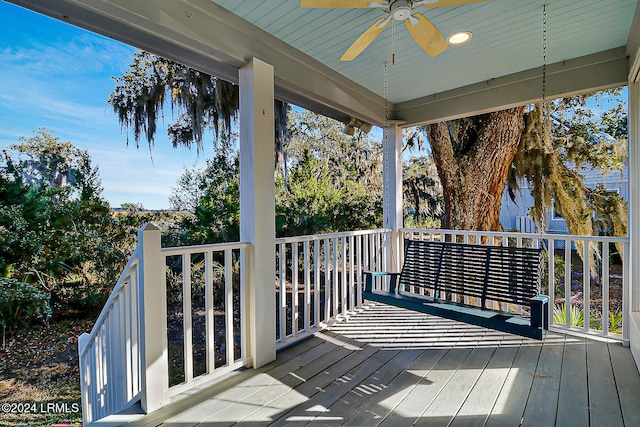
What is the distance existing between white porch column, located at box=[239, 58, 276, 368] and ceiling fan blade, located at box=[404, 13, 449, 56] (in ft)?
3.66

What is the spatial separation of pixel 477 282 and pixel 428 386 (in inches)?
43.0

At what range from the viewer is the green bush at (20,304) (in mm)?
4457

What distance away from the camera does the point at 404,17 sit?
1.97 metres

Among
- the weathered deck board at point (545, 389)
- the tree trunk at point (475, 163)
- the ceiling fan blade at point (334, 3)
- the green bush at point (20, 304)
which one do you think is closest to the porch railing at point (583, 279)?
the weathered deck board at point (545, 389)

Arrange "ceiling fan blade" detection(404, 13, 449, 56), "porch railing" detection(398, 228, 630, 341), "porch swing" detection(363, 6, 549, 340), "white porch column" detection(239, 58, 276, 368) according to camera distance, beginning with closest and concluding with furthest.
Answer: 1. "ceiling fan blade" detection(404, 13, 449, 56)
2. "porch swing" detection(363, 6, 549, 340)
3. "white porch column" detection(239, 58, 276, 368)
4. "porch railing" detection(398, 228, 630, 341)

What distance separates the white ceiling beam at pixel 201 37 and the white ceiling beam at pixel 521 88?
4.49ft

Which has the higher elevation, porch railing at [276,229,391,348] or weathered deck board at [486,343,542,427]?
porch railing at [276,229,391,348]

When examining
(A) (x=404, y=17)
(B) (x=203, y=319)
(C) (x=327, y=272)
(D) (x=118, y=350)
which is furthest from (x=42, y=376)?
(A) (x=404, y=17)

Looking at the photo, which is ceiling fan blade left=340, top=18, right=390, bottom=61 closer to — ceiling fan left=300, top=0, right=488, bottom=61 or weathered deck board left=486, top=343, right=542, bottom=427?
ceiling fan left=300, top=0, right=488, bottom=61

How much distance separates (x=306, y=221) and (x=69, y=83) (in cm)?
504

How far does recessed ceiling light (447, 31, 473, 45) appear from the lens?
2.57 meters

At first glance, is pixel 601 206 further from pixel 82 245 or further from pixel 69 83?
pixel 69 83

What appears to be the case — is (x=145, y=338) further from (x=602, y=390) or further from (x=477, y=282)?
(x=602, y=390)

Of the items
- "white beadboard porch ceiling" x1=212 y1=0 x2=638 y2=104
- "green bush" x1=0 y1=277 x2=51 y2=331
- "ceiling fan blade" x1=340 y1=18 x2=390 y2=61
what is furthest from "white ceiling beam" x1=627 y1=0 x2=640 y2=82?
"green bush" x1=0 y1=277 x2=51 y2=331
